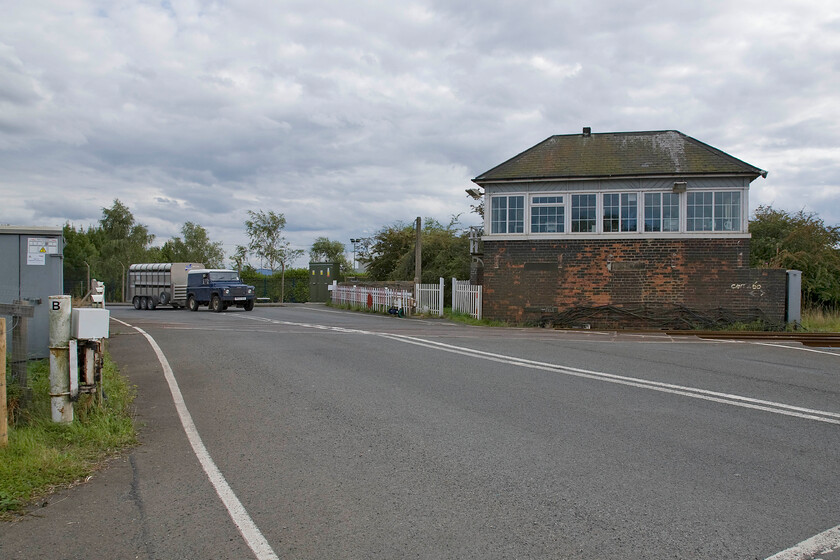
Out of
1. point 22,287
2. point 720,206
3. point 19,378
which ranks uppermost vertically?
point 720,206

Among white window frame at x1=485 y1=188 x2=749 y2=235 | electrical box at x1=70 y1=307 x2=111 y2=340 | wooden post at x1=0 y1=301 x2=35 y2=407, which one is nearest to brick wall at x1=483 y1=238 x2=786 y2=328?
white window frame at x1=485 y1=188 x2=749 y2=235

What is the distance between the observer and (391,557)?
381 centimetres

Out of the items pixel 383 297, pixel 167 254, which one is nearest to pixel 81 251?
pixel 167 254

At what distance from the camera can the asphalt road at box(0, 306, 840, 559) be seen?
407 centimetres

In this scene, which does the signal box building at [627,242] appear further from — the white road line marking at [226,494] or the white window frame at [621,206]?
the white road line marking at [226,494]

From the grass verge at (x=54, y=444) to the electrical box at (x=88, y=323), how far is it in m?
0.66

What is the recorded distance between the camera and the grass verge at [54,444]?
198 inches

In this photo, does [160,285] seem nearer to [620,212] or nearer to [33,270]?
[620,212]

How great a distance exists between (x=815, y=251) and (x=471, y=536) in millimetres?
→ 29665

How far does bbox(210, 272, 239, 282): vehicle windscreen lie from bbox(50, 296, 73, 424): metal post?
1023 inches

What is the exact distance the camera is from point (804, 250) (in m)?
28.9

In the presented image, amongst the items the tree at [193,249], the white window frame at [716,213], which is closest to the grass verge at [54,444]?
the white window frame at [716,213]

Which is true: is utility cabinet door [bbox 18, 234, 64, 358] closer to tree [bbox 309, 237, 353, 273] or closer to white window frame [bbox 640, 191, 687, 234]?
white window frame [bbox 640, 191, 687, 234]

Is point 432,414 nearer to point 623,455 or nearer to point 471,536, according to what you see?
point 623,455
